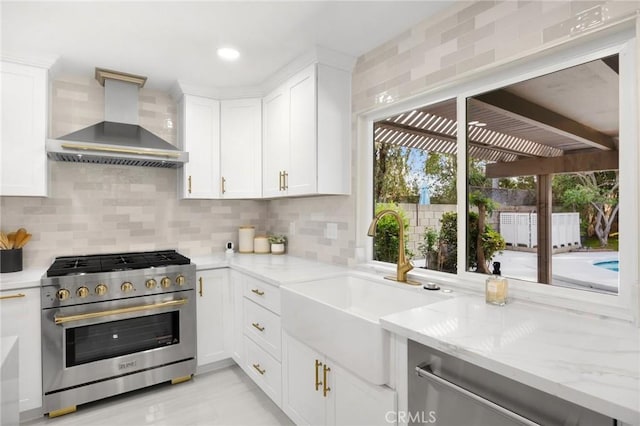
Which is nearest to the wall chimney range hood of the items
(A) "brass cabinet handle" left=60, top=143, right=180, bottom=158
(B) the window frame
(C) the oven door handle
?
(A) "brass cabinet handle" left=60, top=143, right=180, bottom=158

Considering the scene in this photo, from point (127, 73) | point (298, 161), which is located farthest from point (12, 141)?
point (298, 161)

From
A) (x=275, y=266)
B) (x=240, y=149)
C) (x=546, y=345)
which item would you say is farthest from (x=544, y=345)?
(x=240, y=149)

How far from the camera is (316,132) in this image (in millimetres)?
2387

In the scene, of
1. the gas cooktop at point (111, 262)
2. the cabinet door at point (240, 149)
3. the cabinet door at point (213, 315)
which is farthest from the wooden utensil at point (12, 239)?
the cabinet door at point (240, 149)

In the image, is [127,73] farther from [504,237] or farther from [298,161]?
[504,237]

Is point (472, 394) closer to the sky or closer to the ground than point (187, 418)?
closer to the sky

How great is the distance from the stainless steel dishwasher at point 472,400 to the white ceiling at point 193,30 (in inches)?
70.1

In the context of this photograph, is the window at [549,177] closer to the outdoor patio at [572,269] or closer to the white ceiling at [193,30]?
the outdoor patio at [572,269]

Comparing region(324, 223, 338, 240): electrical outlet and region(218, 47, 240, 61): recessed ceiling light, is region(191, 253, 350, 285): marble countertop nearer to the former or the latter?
region(324, 223, 338, 240): electrical outlet

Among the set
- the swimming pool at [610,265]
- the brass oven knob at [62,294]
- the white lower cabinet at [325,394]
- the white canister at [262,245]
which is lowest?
the white lower cabinet at [325,394]

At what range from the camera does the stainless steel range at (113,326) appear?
2186 mm

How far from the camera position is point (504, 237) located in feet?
5.75

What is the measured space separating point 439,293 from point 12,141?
9.61ft

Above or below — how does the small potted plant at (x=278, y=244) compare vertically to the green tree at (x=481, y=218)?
below
